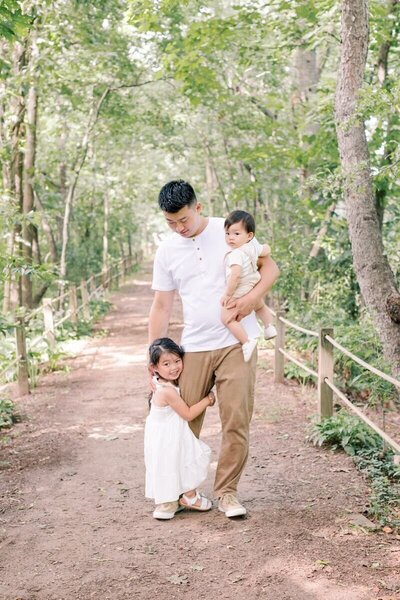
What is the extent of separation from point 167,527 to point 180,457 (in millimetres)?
439

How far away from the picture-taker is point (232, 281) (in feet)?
12.0

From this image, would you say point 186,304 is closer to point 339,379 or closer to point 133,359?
point 339,379

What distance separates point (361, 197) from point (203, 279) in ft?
8.59

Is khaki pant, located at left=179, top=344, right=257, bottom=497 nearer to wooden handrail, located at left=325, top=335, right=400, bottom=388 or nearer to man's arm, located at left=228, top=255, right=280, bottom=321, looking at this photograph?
man's arm, located at left=228, top=255, right=280, bottom=321

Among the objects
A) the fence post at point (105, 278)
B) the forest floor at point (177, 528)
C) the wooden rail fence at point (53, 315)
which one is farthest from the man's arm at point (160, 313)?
the fence post at point (105, 278)

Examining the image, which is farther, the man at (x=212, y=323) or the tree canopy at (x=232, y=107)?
the tree canopy at (x=232, y=107)

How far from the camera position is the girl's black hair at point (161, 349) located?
3.87 metres

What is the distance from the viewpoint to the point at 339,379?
863 centimetres

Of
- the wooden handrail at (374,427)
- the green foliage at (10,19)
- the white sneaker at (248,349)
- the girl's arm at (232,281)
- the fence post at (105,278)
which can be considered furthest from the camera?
the fence post at (105,278)

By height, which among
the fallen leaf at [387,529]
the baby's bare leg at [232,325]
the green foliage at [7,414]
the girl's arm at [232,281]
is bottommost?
the green foliage at [7,414]

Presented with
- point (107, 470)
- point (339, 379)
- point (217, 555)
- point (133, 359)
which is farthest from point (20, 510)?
point (133, 359)

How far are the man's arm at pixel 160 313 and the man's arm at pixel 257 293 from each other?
1.48 ft

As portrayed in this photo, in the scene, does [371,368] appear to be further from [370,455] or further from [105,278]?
[105,278]

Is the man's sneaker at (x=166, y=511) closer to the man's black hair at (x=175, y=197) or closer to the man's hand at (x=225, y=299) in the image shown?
the man's hand at (x=225, y=299)
